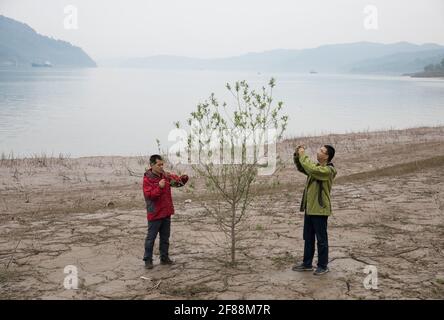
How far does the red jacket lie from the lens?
590 centimetres

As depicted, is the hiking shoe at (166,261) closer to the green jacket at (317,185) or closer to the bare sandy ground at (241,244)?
the bare sandy ground at (241,244)

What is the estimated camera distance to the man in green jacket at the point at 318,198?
5465 millimetres

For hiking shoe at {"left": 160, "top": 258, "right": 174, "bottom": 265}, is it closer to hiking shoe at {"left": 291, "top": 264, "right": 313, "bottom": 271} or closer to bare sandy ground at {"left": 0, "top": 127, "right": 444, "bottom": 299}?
bare sandy ground at {"left": 0, "top": 127, "right": 444, "bottom": 299}

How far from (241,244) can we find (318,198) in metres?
1.89

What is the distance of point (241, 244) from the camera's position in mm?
7047

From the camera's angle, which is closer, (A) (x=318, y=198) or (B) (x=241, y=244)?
(A) (x=318, y=198)

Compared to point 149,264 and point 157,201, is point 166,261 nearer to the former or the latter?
point 149,264

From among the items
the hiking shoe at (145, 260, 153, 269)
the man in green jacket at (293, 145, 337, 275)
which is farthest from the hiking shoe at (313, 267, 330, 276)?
the hiking shoe at (145, 260, 153, 269)

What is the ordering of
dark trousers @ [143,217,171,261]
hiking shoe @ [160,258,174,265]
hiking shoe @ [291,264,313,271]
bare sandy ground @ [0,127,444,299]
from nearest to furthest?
bare sandy ground @ [0,127,444,299], hiking shoe @ [291,264,313,271], dark trousers @ [143,217,171,261], hiking shoe @ [160,258,174,265]

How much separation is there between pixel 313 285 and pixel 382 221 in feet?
10.2

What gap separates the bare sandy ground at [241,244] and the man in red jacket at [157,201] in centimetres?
31

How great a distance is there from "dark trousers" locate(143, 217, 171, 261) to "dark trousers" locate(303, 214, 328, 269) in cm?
180

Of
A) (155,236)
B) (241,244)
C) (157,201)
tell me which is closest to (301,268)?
(241,244)

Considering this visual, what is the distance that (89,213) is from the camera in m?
9.11
